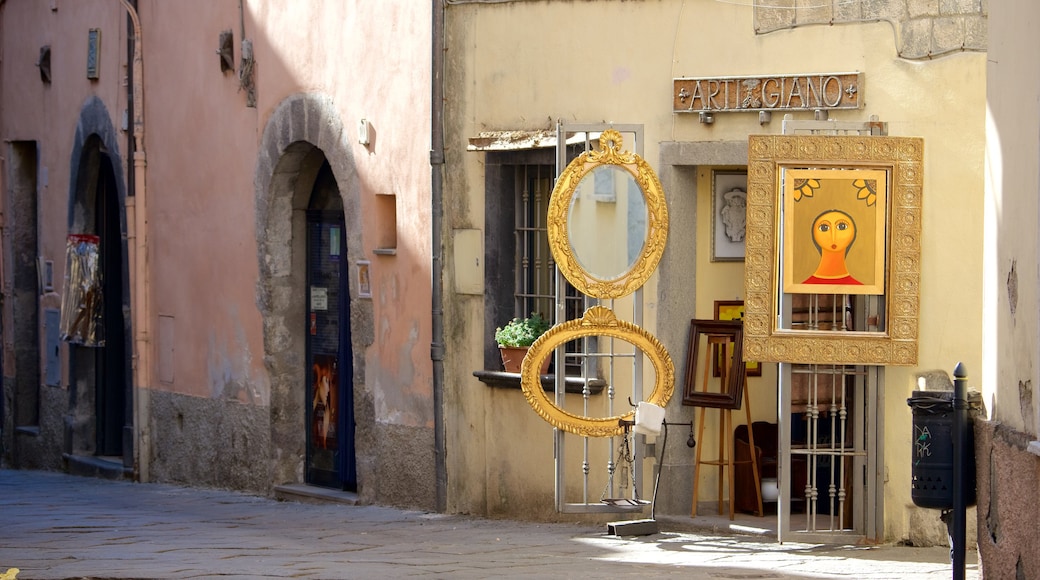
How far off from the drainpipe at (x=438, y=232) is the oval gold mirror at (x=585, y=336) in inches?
73.8

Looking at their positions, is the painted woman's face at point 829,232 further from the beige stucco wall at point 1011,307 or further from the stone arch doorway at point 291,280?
the stone arch doorway at point 291,280

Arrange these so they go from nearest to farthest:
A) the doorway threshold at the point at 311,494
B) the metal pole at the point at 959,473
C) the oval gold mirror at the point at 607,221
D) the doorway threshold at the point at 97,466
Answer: the metal pole at the point at 959,473 → the oval gold mirror at the point at 607,221 → the doorway threshold at the point at 311,494 → the doorway threshold at the point at 97,466

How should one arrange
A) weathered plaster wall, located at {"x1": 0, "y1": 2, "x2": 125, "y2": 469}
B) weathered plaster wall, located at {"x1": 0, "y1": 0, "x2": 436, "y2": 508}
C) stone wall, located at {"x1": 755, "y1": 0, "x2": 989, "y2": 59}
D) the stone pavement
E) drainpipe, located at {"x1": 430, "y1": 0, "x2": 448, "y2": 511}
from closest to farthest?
the stone pavement, stone wall, located at {"x1": 755, "y1": 0, "x2": 989, "y2": 59}, drainpipe, located at {"x1": 430, "y1": 0, "x2": 448, "y2": 511}, weathered plaster wall, located at {"x1": 0, "y1": 0, "x2": 436, "y2": 508}, weathered plaster wall, located at {"x1": 0, "y1": 2, "x2": 125, "y2": 469}

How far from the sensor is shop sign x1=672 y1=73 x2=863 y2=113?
10.3 metres

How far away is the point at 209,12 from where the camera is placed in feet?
50.0

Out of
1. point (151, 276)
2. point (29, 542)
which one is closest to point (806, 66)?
point (29, 542)

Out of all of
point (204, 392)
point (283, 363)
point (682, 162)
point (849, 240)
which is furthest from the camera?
point (204, 392)

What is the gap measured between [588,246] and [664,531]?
6.33ft

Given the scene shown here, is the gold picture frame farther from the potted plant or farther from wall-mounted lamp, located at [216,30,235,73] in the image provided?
wall-mounted lamp, located at [216,30,235,73]

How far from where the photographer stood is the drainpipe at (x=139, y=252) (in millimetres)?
16469

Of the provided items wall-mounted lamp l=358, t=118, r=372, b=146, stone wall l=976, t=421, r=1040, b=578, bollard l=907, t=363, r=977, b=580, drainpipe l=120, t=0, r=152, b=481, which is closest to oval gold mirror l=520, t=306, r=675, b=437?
bollard l=907, t=363, r=977, b=580

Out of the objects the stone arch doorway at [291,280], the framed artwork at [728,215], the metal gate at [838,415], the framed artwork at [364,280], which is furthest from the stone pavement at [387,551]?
the framed artwork at [728,215]

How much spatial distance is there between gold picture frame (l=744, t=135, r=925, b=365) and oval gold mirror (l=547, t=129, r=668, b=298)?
24.9 inches

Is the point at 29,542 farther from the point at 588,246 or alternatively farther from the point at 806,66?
the point at 806,66
